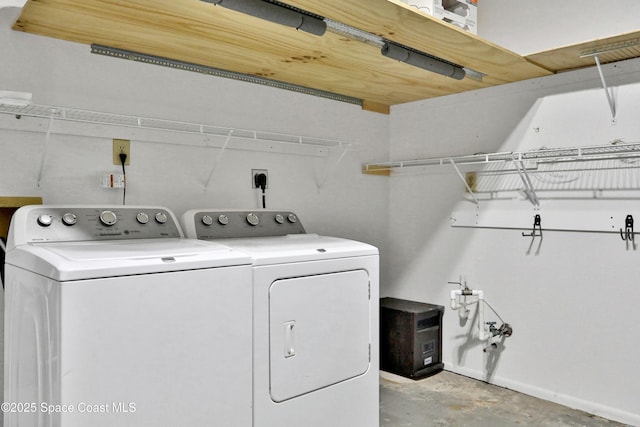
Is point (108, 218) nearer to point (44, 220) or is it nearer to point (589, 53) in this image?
point (44, 220)

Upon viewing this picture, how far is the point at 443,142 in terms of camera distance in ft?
11.0

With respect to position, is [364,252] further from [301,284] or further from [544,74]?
[544,74]

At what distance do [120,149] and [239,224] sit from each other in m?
0.69

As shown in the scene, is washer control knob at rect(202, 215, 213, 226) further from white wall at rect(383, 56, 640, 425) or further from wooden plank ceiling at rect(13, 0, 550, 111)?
white wall at rect(383, 56, 640, 425)

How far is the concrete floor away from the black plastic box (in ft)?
0.32

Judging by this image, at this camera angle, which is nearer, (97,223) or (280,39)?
(97,223)

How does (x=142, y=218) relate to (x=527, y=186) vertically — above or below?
below

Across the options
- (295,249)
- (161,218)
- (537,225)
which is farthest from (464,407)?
(161,218)

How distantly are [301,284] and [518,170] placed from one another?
164 cm

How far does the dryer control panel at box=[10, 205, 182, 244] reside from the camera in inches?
71.5

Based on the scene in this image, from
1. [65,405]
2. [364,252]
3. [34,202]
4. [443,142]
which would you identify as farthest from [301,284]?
[443,142]

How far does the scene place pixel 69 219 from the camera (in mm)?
1912

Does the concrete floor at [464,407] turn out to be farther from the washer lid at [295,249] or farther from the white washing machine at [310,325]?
the washer lid at [295,249]

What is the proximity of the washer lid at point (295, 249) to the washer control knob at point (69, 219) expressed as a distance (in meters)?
0.62
